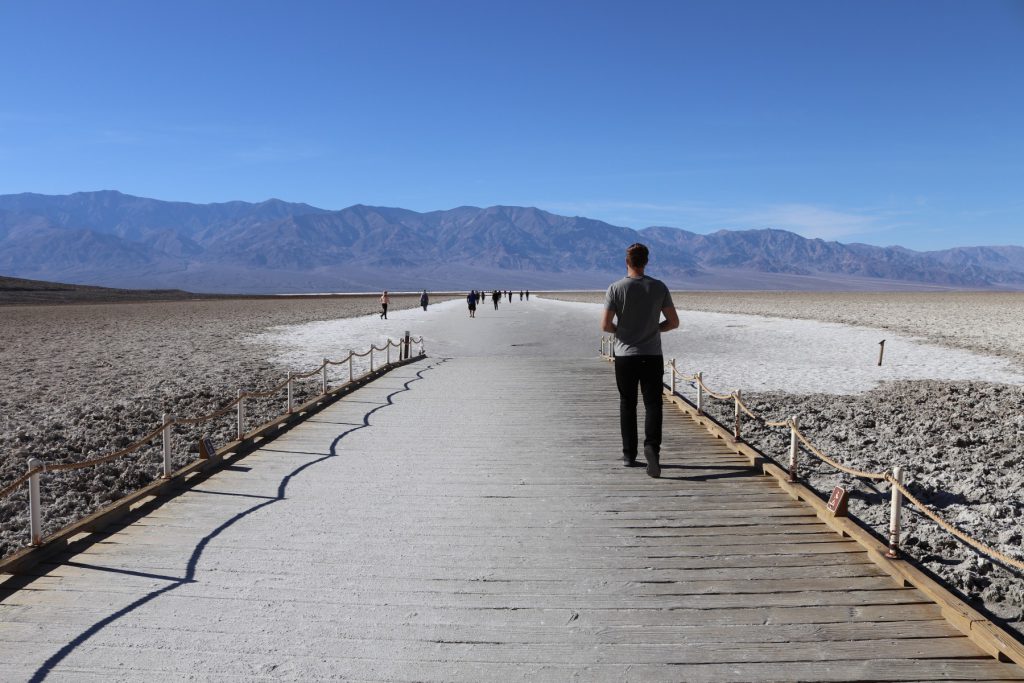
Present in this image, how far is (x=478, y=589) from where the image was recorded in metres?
4.36

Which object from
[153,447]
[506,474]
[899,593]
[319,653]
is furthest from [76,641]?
[153,447]

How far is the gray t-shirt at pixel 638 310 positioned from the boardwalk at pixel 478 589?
131 cm

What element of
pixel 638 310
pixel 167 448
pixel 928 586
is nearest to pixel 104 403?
pixel 167 448

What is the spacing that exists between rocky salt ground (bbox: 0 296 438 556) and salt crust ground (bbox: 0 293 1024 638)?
0.13ft

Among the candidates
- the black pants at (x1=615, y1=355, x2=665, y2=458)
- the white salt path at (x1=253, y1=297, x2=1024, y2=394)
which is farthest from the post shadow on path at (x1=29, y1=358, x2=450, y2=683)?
the white salt path at (x1=253, y1=297, x2=1024, y2=394)

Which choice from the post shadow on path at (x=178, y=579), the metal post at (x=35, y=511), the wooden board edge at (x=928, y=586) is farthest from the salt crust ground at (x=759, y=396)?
the post shadow on path at (x=178, y=579)

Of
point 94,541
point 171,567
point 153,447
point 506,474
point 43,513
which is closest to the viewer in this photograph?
point 171,567

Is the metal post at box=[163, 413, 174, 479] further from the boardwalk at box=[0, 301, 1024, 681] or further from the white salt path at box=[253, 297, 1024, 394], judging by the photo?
the white salt path at box=[253, 297, 1024, 394]

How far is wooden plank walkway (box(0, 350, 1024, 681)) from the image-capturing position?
3566 mm

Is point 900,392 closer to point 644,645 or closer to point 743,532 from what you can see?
point 743,532

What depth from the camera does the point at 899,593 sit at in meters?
4.31

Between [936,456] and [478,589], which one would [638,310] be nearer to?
[478,589]

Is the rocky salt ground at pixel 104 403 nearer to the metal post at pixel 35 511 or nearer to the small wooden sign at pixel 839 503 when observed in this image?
the metal post at pixel 35 511

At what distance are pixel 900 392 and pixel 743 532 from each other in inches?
438
